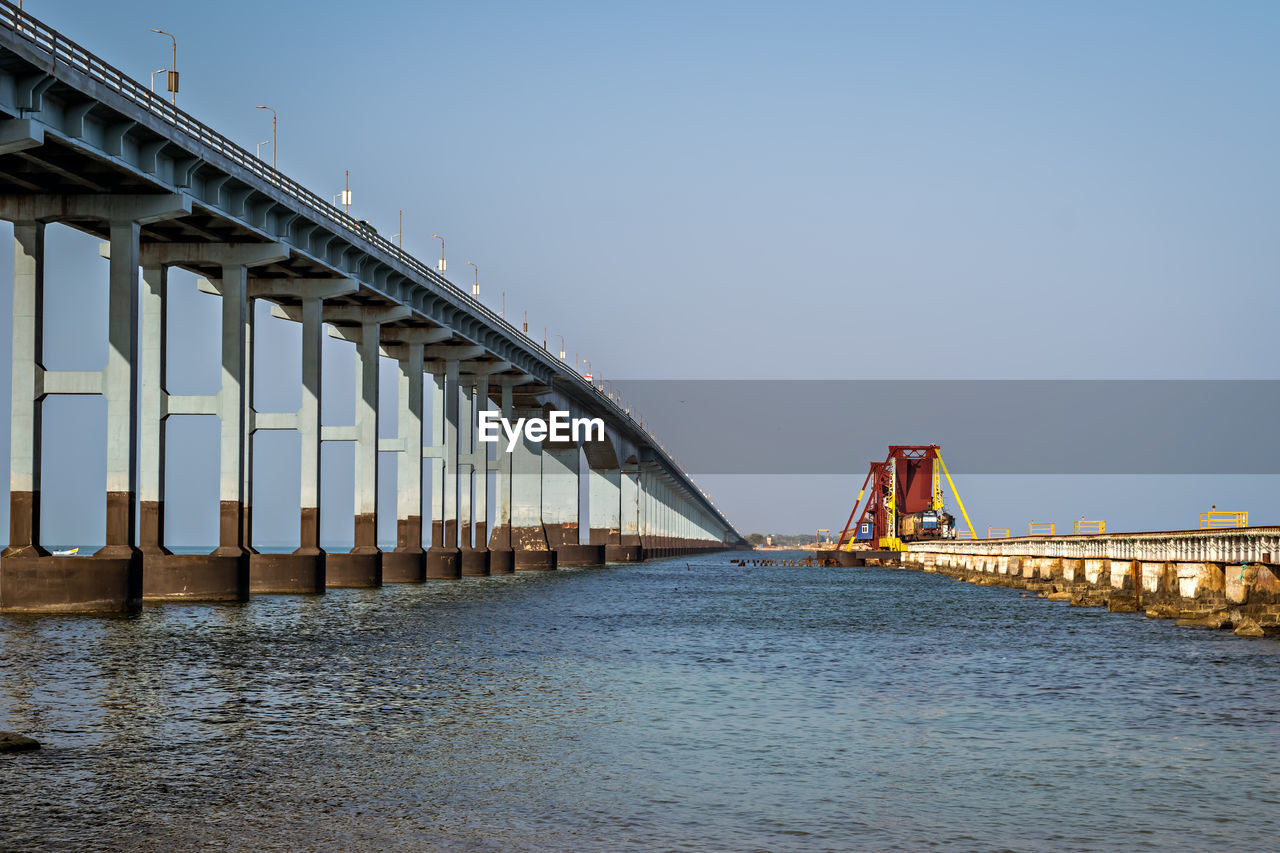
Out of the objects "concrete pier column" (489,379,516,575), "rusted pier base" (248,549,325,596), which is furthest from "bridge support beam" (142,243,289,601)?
"concrete pier column" (489,379,516,575)

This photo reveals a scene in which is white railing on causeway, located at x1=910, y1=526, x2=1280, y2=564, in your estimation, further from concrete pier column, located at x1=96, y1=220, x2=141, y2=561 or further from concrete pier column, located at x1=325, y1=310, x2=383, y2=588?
concrete pier column, located at x1=325, y1=310, x2=383, y2=588

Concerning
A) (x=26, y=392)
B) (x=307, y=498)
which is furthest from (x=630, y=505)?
(x=26, y=392)

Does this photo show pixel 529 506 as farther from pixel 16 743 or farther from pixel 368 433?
pixel 16 743

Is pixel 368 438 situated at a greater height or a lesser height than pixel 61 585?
greater

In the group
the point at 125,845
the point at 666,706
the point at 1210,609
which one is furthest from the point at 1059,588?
the point at 125,845

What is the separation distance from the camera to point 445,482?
81938 mm

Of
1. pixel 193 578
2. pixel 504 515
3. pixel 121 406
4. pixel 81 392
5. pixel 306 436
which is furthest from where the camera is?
pixel 504 515

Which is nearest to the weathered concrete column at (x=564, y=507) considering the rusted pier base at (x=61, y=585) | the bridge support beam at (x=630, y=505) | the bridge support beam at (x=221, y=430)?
the bridge support beam at (x=630, y=505)

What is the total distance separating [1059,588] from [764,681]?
4479 cm

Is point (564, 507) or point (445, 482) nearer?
point (445, 482)

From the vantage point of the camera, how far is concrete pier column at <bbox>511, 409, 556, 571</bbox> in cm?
10794

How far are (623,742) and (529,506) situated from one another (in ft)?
327

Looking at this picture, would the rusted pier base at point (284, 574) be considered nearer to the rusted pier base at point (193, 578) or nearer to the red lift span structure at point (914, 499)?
the rusted pier base at point (193, 578)
